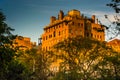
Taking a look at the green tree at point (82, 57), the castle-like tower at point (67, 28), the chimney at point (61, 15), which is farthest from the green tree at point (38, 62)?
the chimney at point (61, 15)

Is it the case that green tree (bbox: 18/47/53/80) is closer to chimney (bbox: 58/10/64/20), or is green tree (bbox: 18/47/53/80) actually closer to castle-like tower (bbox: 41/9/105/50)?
castle-like tower (bbox: 41/9/105/50)

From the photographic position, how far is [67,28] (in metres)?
139

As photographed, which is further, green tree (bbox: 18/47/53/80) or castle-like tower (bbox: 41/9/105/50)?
castle-like tower (bbox: 41/9/105/50)

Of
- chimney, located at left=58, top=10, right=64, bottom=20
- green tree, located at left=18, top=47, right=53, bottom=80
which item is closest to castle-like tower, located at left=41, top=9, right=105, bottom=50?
chimney, located at left=58, top=10, right=64, bottom=20

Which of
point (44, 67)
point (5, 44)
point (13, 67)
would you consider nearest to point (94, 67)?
point (44, 67)

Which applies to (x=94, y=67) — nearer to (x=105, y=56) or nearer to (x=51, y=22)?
(x=105, y=56)

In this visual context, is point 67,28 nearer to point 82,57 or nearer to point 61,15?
point 61,15

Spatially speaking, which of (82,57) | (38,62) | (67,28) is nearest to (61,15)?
(67,28)

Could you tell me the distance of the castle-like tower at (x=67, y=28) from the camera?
140375 millimetres

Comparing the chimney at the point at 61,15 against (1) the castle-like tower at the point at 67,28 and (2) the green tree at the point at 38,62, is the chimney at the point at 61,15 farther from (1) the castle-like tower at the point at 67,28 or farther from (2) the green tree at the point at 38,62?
(2) the green tree at the point at 38,62

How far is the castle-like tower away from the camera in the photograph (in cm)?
14038

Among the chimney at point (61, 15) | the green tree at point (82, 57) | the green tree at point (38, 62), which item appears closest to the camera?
the green tree at point (82, 57)

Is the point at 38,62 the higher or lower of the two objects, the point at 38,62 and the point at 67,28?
the lower

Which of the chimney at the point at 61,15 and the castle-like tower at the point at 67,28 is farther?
the chimney at the point at 61,15
